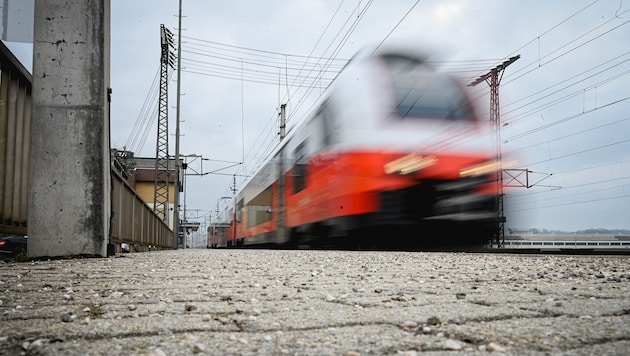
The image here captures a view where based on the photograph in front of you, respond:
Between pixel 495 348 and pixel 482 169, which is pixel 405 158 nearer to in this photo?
pixel 482 169

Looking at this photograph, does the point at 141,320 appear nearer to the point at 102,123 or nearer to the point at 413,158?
the point at 102,123

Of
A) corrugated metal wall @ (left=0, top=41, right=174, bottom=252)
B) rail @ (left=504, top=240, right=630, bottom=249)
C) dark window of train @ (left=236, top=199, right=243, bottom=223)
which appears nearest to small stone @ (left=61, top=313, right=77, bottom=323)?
corrugated metal wall @ (left=0, top=41, right=174, bottom=252)

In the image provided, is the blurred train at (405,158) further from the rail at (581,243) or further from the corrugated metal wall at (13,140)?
the rail at (581,243)

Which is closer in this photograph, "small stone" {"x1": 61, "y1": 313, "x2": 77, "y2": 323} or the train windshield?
"small stone" {"x1": 61, "y1": 313, "x2": 77, "y2": 323}

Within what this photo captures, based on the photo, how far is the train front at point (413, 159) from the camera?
→ 29.0 ft

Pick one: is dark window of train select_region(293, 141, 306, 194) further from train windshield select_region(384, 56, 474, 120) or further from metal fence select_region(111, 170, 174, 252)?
metal fence select_region(111, 170, 174, 252)

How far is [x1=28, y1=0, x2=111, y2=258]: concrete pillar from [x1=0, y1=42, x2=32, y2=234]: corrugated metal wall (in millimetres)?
207

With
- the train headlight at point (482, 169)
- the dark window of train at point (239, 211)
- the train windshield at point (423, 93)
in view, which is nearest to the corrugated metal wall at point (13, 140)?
the train windshield at point (423, 93)

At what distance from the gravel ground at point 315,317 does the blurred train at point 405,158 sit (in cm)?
544

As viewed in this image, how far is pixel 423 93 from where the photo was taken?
931cm

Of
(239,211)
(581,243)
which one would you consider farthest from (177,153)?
(581,243)

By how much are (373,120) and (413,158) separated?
98 centimetres

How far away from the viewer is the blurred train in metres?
8.84

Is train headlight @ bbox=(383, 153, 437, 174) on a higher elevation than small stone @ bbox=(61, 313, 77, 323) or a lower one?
higher
